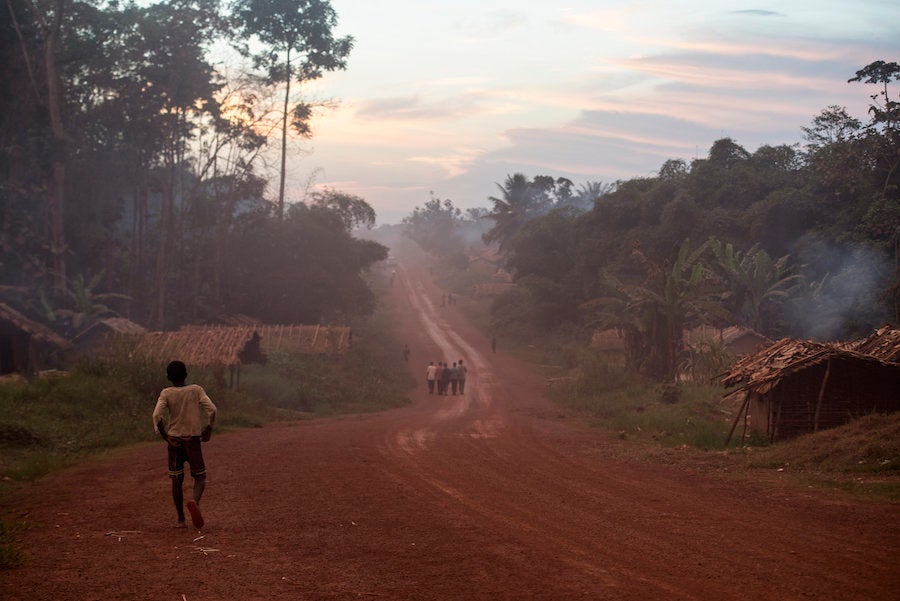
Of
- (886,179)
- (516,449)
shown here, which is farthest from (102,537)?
(886,179)

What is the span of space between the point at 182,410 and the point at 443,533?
3.02m

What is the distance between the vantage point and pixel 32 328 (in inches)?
1163

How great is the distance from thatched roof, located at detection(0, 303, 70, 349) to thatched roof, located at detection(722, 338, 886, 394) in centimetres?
2363

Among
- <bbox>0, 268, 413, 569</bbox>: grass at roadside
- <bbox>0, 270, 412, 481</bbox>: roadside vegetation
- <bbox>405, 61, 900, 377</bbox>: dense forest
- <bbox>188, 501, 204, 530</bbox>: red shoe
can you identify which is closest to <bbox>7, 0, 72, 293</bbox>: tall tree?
<bbox>0, 270, 412, 481</bbox>: roadside vegetation

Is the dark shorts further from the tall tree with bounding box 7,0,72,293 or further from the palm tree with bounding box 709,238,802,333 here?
the tall tree with bounding box 7,0,72,293

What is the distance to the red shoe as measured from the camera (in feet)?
28.1

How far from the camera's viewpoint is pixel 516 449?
16203 millimetres

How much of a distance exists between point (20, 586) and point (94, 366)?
47.7ft

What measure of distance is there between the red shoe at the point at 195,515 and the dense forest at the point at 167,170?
34.1 meters

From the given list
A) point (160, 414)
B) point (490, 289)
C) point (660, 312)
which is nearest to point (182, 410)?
point (160, 414)

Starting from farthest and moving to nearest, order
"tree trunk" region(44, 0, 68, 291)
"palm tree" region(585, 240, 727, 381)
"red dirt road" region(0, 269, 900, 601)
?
"tree trunk" region(44, 0, 68, 291) → "palm tree" region(585, 240, 727, 381) → "red dirt road" region(0, 269, 900, 601)

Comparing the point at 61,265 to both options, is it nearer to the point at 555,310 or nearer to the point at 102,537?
the point at 555,310

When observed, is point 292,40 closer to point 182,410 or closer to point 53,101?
point 53,101

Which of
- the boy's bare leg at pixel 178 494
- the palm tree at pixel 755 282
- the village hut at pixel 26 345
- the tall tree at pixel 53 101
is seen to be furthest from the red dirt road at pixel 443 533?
the tall tree at pixel 53 101
